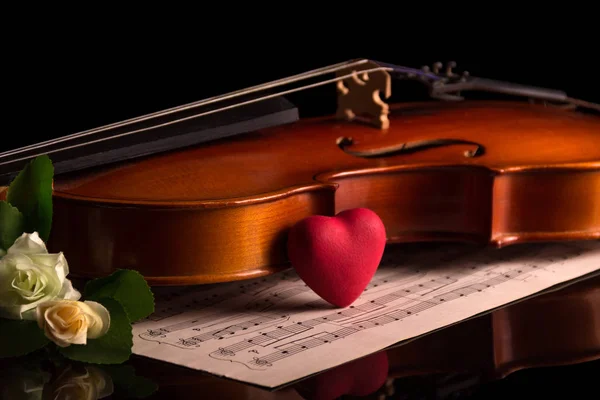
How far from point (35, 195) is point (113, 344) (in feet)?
0.95

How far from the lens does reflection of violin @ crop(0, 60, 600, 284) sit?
84.6 inches

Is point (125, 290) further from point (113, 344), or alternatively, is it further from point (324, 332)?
point (324, 332)

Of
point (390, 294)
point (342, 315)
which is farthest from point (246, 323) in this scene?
point (390, 294)

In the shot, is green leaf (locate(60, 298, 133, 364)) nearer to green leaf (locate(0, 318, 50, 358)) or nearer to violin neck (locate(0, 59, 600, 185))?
green leaf (locate(0, 318, 50, 358))

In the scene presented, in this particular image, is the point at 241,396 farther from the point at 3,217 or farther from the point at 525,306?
the point at 525,306

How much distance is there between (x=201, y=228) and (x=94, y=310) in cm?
30

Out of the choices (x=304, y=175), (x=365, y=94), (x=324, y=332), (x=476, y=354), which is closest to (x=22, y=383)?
(x=324, y=332)

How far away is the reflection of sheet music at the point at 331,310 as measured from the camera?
2057 mm

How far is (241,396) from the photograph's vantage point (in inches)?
74.8

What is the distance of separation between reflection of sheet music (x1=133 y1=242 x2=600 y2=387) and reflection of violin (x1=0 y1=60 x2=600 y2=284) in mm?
101

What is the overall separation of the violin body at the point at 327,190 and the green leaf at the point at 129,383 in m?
0.21

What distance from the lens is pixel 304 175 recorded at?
2.30 m

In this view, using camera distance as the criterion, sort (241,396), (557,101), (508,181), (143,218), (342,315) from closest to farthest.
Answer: (241,396)
(143,218)
(342,315)
(508,181)
(557,101)

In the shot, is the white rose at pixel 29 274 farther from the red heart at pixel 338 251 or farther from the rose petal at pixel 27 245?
the red heart at pixel 338 251
